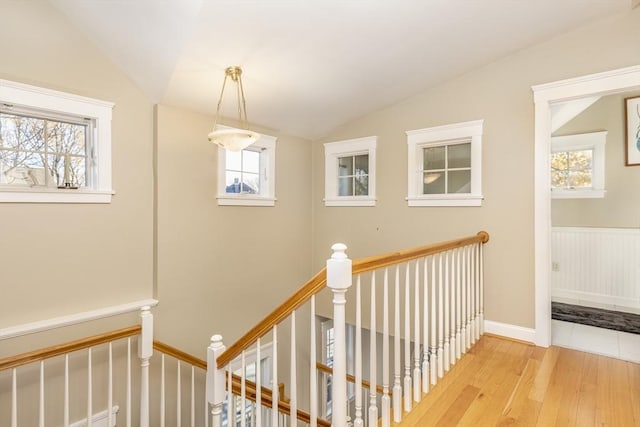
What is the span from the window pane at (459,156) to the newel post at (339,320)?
2.59m

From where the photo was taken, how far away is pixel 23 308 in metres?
2.37

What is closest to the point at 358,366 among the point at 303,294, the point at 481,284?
the point at 303,294

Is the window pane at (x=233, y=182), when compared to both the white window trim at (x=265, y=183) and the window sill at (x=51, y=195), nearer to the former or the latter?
the white window trim at (x=265, y=183)

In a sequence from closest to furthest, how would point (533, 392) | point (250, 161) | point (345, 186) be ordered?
point (533, 392), point (250, 161), point (345, 186)

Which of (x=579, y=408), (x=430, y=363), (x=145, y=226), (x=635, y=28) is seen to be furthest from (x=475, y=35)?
(x=145, y=226)

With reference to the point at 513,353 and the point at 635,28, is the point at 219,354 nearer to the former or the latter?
the point at 513,353

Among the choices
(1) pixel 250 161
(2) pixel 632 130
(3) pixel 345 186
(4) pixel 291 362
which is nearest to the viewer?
(4) pixel 291 362

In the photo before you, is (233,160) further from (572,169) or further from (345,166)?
(572,169)

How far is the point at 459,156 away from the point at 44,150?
3.74 meters

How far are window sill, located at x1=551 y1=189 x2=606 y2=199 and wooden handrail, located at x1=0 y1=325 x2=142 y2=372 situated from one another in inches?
201

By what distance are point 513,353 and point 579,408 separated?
757mm

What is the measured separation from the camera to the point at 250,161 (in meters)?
4.01

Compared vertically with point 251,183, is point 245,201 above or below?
below

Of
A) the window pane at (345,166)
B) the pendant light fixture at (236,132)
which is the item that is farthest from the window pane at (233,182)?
the window pane at (345,166)
